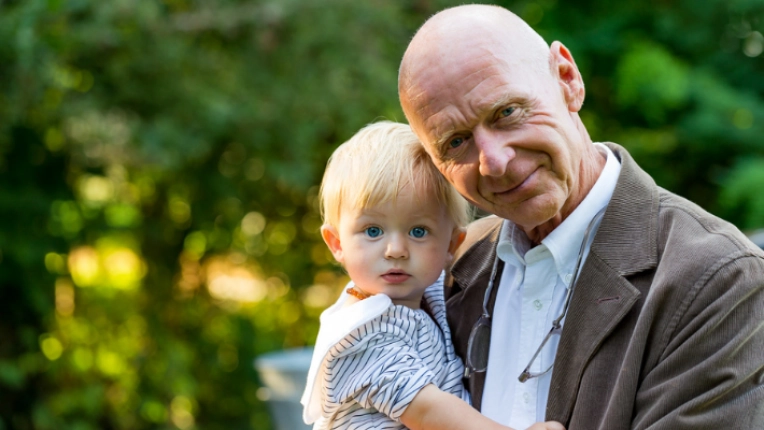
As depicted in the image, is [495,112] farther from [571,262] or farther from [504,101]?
[571,262]

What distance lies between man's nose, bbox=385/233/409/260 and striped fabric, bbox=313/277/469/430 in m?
0.11

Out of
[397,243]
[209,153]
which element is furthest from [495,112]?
[209,153]

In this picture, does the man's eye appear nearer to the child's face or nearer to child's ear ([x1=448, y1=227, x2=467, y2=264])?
the child's face

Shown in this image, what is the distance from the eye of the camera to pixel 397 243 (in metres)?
1.98

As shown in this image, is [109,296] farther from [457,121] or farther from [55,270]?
[457,121]

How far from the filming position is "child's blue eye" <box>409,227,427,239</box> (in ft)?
6.64

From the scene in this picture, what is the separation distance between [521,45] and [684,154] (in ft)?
11.8

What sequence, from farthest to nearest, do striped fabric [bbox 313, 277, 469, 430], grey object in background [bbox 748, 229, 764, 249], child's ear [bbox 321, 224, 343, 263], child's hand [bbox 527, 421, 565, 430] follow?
grey object in background [bbox 748, 229, 764, 249], child's ear [bbox 321, 224, 343, 263], striped fabric [bbox 313, 277, 469, 430], child's hand [bbox 527, 421, 565, 430]

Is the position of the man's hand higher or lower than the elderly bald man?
lower

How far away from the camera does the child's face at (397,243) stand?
6.52 ft

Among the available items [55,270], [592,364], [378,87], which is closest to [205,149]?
[378,87]

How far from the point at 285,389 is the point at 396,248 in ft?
6.58

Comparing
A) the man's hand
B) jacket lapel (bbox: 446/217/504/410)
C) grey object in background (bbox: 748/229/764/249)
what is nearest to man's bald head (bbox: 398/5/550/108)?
jacket lapel (bbox: 446/217/504/410)

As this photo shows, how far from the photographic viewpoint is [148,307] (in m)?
5.77
